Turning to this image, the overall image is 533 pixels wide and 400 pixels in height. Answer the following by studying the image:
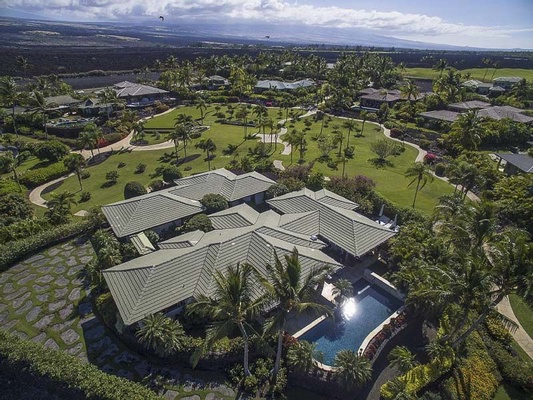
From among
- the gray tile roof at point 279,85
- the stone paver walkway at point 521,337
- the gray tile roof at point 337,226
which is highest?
the gray tile roof at point 279,85

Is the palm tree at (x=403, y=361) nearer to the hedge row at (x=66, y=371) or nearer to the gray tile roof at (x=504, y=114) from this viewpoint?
the hedge row at (x=66, y=371)

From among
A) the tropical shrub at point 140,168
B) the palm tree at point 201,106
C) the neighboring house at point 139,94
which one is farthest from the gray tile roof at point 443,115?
the neighboring house at point 139,94

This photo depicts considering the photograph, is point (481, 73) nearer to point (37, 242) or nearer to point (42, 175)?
point (42, 175)

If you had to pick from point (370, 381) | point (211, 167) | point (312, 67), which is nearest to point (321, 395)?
point (370, 381)

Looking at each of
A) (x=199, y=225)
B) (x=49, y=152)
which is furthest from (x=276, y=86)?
(x=199, y=225)

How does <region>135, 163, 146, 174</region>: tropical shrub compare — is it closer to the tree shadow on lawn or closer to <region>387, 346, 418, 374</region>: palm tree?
the tree shadow on lawn

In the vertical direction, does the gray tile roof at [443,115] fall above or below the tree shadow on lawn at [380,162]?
above

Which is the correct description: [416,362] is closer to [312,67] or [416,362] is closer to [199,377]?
[199,377]
